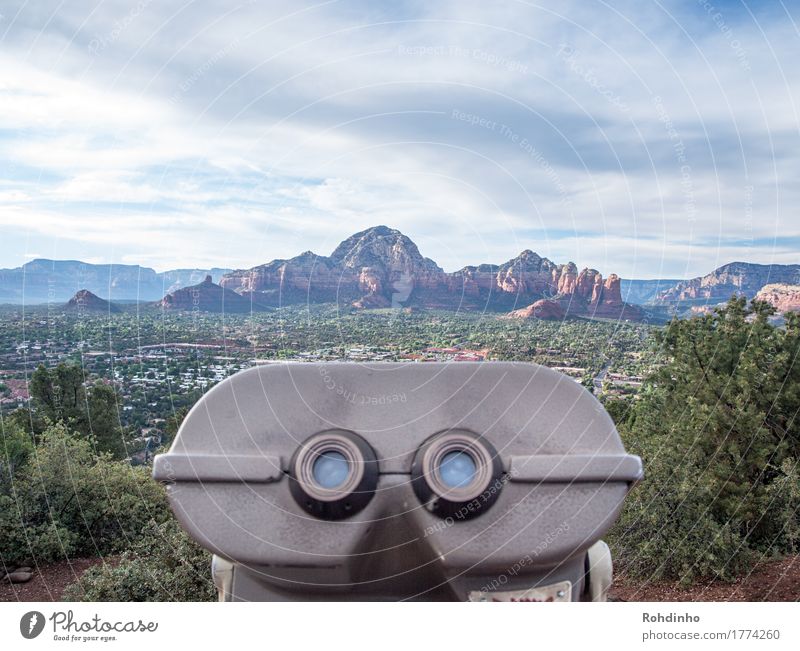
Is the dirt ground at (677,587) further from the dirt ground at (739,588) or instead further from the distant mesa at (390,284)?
the distant mesa at (390,284)

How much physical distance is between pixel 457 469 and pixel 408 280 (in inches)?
68.4

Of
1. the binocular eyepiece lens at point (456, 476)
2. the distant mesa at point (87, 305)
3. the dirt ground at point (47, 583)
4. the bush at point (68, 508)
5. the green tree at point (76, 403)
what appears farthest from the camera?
the green tree at point (76, 403)

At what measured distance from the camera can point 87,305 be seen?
4.14m

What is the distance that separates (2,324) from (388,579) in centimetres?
426

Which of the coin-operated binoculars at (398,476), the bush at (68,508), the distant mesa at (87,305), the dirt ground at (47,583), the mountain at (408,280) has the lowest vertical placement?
the dirt ground at (47,583)

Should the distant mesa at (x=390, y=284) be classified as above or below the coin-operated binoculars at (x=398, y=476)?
above

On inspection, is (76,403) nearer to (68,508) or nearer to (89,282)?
(68,508)

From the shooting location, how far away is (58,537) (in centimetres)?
357

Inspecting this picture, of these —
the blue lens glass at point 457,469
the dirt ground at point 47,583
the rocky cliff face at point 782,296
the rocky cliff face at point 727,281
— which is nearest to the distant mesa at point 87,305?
the dirt ground at point 47,583

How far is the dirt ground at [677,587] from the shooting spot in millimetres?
3080

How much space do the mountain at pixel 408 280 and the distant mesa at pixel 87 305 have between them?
1541 millimetres

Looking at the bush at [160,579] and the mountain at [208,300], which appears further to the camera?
the bush at [160,579]

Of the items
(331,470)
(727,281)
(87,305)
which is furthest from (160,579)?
(727,281)
